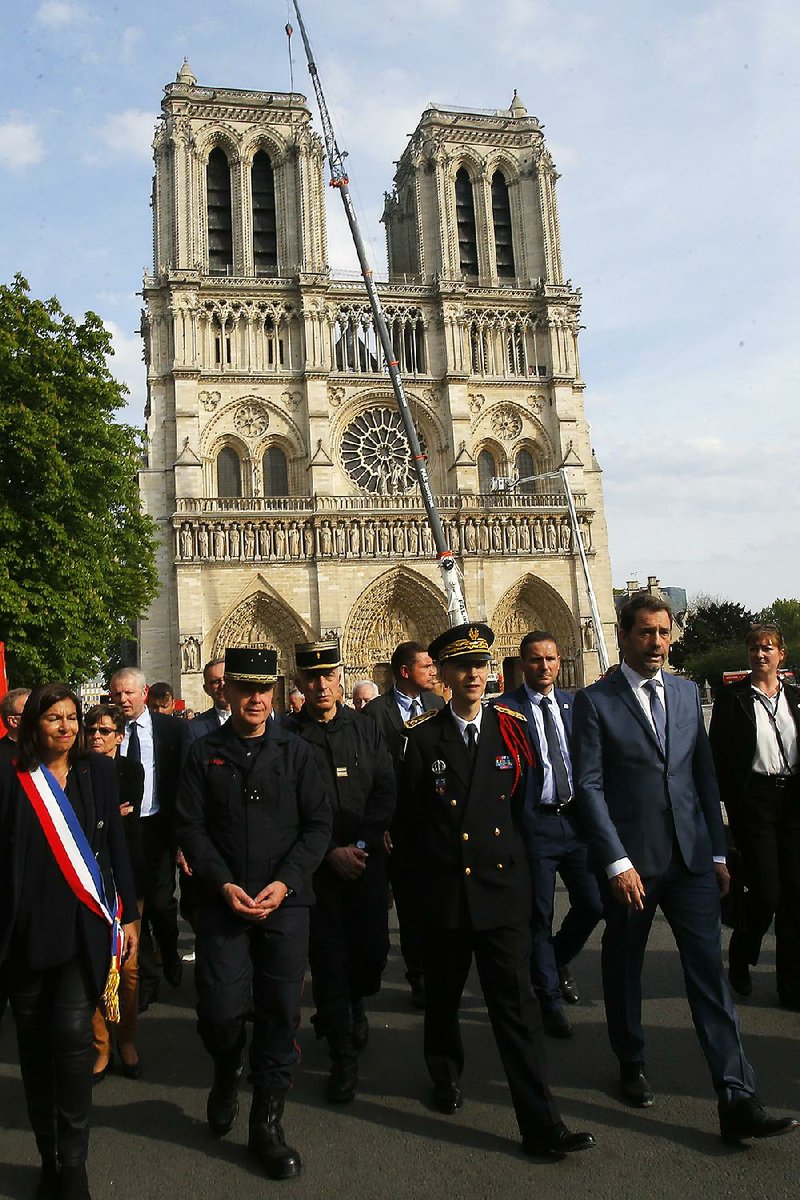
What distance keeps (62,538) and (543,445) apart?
18561 mm

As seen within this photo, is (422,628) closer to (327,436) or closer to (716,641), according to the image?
(327,436)

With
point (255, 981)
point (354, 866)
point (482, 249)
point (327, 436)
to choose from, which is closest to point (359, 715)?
point (354, 866)

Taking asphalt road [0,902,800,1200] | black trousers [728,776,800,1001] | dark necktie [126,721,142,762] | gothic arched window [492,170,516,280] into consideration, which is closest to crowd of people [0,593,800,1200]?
asphalt road [0,902,800,1200]

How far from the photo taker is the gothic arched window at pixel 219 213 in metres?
30.8

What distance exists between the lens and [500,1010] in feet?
12.0

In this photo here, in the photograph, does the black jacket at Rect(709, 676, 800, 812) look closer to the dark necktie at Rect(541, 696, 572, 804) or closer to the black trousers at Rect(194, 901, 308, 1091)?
the dark necktie at Rect(541, 696, 572, 804)

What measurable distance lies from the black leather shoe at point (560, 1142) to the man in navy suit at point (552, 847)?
1.14m

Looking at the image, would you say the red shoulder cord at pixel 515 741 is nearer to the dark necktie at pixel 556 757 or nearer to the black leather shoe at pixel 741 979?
the dark necktie at pixel 556 757

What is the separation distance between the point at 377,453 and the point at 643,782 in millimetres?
27548

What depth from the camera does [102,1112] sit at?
412cm

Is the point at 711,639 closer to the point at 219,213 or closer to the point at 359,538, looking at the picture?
the point at 359,538

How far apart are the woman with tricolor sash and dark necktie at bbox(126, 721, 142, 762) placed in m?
2.22

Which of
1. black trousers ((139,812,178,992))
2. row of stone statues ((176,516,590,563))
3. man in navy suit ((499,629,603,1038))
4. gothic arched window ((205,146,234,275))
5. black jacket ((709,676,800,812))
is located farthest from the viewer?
gothic arched window ((205,146,234,275))

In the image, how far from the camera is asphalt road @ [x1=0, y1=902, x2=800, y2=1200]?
3307mm
